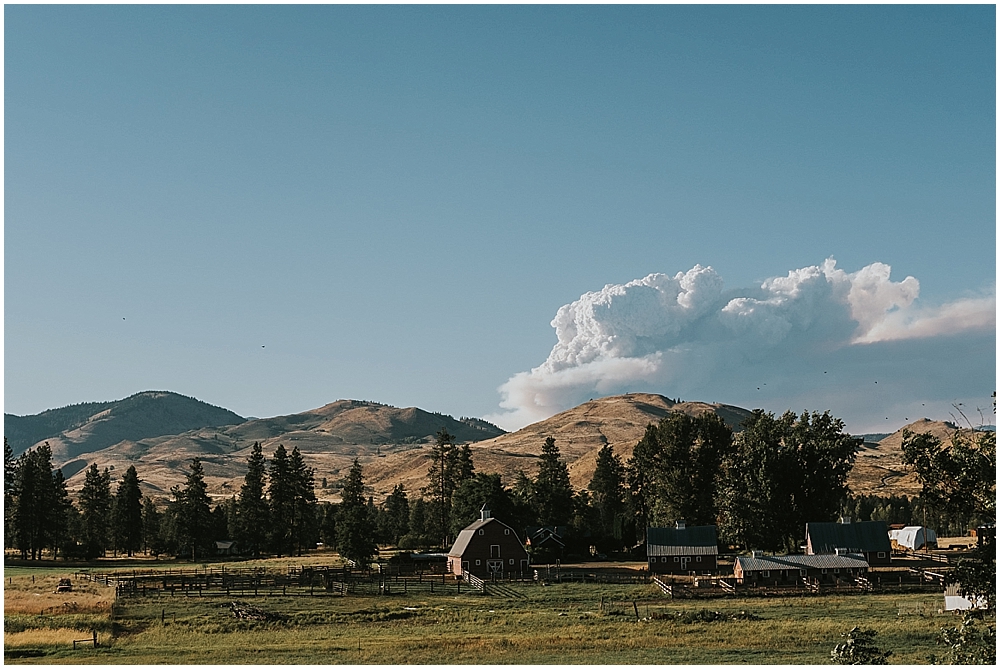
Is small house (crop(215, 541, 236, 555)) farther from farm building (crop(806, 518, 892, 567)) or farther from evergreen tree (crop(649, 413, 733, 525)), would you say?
farm building (crop(806, 518, 892, 567))

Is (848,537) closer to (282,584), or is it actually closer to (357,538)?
(357,538)

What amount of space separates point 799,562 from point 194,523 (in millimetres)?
60764

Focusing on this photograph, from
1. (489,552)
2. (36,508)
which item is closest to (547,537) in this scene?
(489,552)

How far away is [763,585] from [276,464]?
58.5 metres

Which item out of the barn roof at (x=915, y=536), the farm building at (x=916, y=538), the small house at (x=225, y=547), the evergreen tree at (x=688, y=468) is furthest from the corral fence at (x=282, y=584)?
the barn roof at (x=915, y=536)

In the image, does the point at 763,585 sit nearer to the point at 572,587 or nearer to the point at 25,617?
the point at 572,587

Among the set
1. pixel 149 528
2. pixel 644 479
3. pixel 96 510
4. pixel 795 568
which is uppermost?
pixel 644 479

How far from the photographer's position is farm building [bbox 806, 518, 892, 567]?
70938 millimetres

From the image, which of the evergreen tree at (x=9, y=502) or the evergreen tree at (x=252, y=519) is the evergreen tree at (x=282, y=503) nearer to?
the evergreen tree at (x=252, y=519)

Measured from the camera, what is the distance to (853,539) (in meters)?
71.4

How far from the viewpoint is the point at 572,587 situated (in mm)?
58625

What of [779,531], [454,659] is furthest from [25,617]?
[779,531]

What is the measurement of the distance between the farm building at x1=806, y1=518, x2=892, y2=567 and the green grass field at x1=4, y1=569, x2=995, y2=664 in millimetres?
17769

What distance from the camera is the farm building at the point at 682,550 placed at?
2808 inches
